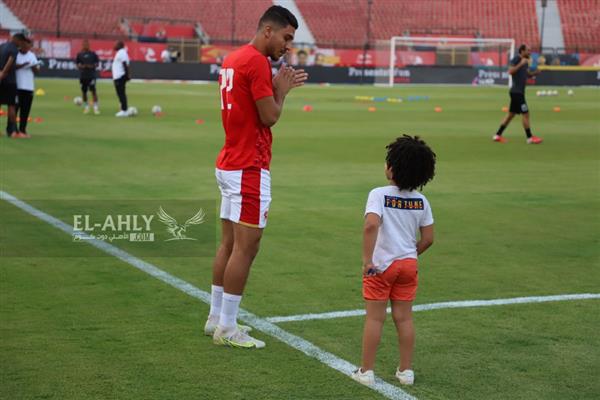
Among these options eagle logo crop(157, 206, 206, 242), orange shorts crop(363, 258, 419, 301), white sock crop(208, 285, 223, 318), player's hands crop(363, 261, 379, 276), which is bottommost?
eagle logo crop(157, 206, 206, 242)

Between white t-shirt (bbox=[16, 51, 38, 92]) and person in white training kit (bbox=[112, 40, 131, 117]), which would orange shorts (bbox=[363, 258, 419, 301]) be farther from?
person in white training kit (bbox=[112, 40, 131, 117])

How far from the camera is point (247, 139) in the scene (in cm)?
615

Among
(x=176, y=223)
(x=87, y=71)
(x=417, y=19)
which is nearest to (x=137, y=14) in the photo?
(x=417, y=19)

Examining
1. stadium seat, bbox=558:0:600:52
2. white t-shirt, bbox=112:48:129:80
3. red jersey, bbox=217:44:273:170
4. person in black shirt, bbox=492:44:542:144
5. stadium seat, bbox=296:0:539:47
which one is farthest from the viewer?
stadium seat, bbox=296:0:539:47

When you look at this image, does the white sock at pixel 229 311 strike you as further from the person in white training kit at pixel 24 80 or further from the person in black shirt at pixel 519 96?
the person in black shirt at pixel 519 96

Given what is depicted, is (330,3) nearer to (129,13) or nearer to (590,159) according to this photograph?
(129,13)

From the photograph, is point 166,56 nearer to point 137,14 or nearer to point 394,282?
point 137,14

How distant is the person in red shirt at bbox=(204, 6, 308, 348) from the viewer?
6.05 meters

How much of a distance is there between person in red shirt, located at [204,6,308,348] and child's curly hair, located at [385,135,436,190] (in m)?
1.06

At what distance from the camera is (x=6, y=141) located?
1862cm

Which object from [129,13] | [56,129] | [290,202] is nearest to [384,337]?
[290,202]

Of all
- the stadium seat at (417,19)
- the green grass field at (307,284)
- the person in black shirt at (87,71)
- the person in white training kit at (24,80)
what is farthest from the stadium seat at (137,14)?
the green grass field at (307,284)

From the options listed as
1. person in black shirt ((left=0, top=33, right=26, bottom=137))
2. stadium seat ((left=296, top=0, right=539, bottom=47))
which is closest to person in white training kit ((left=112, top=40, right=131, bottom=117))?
person in black shirt ((left=0, top=33, right=26, bottom=137))

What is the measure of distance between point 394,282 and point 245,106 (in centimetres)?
158
